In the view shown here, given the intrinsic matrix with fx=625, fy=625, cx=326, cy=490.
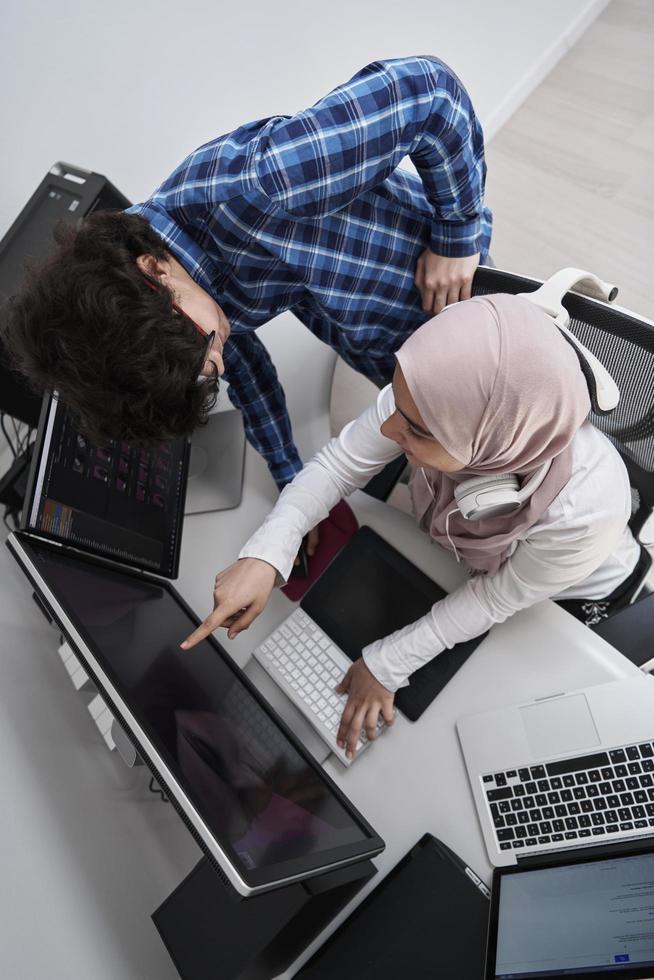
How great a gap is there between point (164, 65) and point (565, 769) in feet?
5.04

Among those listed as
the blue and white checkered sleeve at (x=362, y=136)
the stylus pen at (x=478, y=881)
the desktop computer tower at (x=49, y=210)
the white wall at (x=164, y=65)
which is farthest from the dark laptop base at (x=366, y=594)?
the white wall at (x=164, y=65)

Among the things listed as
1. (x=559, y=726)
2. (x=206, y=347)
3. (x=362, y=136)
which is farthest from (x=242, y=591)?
(x=362, y=136)

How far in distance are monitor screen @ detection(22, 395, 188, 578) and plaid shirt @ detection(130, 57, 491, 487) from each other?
0.75 feet

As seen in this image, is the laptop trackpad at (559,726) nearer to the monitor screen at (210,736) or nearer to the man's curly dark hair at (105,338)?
the monitor screen at (210,736)

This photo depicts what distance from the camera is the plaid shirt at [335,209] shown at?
0.82 meters

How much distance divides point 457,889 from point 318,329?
0.93 metres

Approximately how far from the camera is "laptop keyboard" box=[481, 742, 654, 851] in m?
0.76

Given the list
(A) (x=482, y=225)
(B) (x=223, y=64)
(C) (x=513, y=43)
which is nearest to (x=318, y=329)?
(A) (x=482, y=225)

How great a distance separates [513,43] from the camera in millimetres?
2127

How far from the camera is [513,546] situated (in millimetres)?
888

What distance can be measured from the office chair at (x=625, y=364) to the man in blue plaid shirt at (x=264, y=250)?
15 centimetres

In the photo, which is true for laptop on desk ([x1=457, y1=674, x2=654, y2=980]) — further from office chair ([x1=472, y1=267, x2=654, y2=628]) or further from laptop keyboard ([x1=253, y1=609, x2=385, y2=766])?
office chair ([x1=472, y1=267, x2=654, y2=628])

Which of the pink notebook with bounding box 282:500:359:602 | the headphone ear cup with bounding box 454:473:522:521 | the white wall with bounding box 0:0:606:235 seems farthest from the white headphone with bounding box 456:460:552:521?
the white wall with bounding box 0:0:606:235

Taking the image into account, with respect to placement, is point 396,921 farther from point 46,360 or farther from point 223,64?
point 223,64
